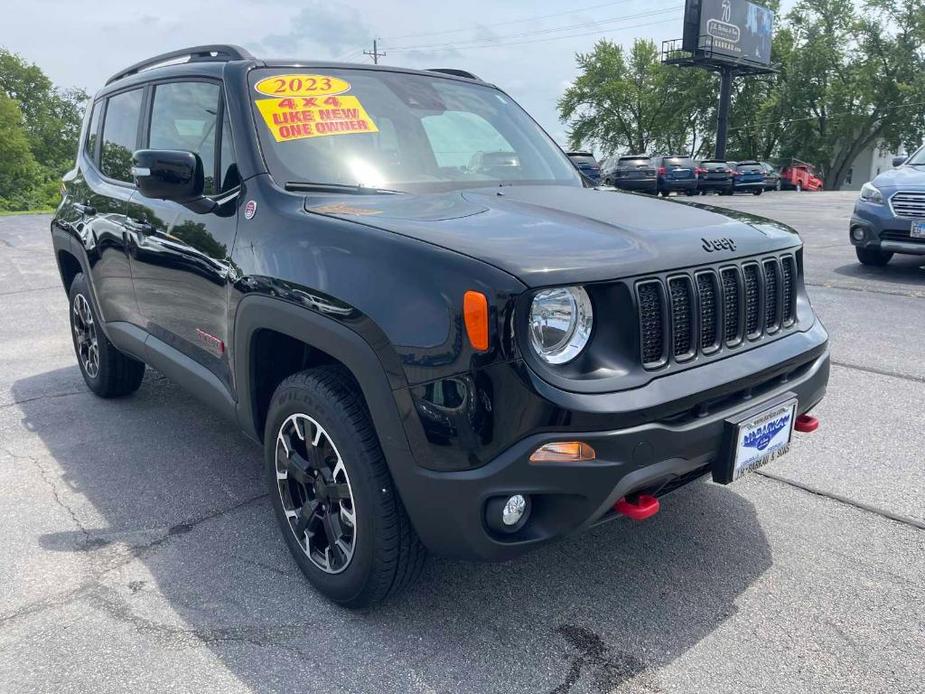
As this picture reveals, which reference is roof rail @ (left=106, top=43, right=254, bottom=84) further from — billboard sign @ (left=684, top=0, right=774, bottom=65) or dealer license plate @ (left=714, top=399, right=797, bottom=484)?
billboard sign @ (left=684, top=0, right=774, bottom=65)

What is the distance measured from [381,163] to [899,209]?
7396 mm

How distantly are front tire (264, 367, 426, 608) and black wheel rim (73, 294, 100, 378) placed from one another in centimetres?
244

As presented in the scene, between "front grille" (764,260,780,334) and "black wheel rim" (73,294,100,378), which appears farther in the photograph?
"black wheel rim" (73,294,100,378)

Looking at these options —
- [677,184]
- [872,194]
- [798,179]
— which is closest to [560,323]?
[872,194]

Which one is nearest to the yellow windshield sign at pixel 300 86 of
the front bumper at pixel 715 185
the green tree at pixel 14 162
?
the front bumper at pixel 715 185

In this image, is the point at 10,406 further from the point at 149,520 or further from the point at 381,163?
the point at 381,163

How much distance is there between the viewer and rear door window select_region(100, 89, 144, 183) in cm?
400

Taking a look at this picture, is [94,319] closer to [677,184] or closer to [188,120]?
[188,120]

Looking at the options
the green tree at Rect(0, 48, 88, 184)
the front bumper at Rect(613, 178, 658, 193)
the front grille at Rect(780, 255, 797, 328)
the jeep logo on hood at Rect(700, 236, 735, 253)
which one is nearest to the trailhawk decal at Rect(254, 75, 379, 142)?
the jeep logo on hood at Rect(700, 236, 735, 253)

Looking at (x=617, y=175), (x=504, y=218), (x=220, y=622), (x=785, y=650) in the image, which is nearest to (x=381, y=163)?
(x=504, y=218)

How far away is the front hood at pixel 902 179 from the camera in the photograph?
8.32 metres

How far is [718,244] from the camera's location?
2484 mm

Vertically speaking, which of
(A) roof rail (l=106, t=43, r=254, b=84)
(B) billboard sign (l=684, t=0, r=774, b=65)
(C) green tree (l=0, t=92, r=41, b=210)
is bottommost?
(C) green tree (l=0, t=92, r=41, b=210)

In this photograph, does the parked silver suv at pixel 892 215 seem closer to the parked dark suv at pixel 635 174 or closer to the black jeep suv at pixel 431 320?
the black jeep suv at pixel 431 320
